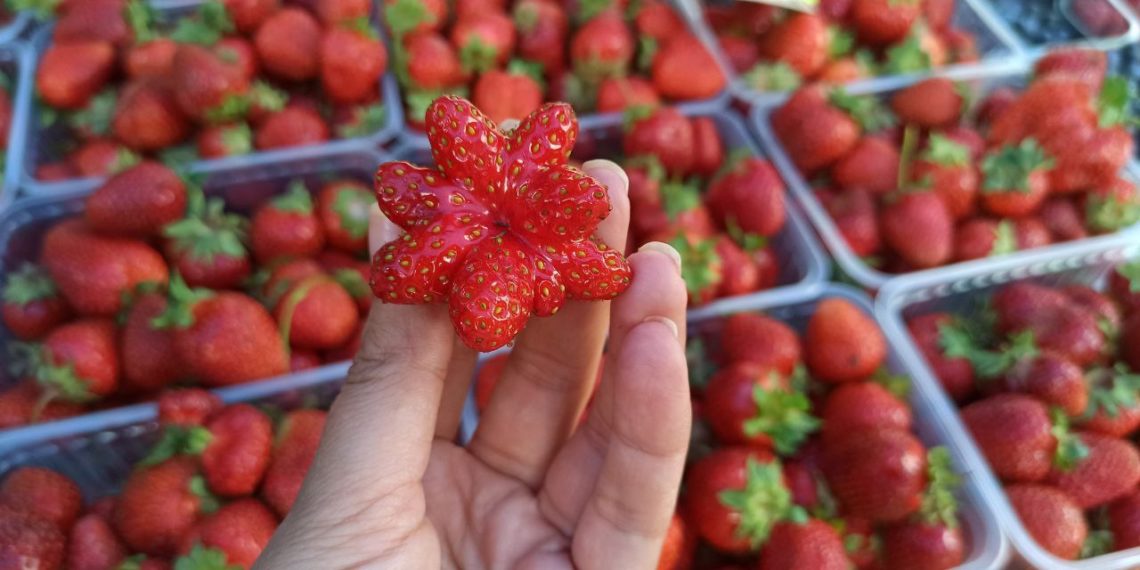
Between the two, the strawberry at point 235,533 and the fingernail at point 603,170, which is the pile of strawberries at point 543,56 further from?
the strawberry at point 235,533

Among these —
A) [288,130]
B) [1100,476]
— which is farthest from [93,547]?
[1100,476]

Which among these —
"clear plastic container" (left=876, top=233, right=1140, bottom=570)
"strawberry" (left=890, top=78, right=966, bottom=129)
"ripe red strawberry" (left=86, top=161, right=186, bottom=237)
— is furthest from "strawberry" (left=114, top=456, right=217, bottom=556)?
"strawberry" (left=890, top=78, right=966, bottom=129)

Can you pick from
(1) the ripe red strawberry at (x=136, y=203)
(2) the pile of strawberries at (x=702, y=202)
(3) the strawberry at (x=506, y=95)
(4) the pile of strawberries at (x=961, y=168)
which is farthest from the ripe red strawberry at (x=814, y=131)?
(1) the ripe red strawberry at (x=136, y=203)

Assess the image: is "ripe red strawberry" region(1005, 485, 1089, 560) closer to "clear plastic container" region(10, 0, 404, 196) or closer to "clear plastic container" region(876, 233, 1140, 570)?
"clear plastic container" region(876, 233, 1140, 570)

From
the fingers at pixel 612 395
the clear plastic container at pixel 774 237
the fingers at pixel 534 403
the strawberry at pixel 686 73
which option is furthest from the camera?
the strawberry at pixel 686 73

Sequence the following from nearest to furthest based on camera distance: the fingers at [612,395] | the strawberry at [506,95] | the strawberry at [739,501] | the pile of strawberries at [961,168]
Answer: the fingers at [612,395]
the strawberry at [739,501]
the pile of strawberries at [961,168]
the strawberry at [506,95]

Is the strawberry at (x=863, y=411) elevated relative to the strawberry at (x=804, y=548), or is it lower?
elevated

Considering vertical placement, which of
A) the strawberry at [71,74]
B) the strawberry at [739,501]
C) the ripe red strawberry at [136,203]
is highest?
the strawberry at [71,74]

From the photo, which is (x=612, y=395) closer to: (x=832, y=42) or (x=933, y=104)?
(x=933, y=104)
